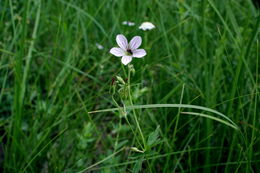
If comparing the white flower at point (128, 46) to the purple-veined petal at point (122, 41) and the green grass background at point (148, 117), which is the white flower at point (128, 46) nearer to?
the purple-veined petal at point (122, 41)

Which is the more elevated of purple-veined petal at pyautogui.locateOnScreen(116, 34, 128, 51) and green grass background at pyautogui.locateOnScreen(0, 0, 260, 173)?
purple-veined petal at pyautogui.locateOnScreen(116, 34, 128, 51)

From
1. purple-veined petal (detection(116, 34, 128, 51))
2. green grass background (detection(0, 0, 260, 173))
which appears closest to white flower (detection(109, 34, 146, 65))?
purple-veined petal (detection(116, 34, 128, 51))

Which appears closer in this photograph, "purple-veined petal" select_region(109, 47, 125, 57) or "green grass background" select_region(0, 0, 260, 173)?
"purple-veined petal" select_region(109, 47, 125, 57)

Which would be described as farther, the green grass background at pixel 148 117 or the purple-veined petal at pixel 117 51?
the green grass background at pixel 148 117

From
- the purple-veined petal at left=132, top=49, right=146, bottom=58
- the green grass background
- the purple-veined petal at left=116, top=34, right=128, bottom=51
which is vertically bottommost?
the green grass background

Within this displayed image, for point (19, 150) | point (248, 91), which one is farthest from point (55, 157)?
point (248, 91)

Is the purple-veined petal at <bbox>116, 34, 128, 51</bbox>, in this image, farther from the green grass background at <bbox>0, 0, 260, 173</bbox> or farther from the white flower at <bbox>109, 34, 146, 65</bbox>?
the green grass background at <bbox>0, 0, 260, 173</bbox>

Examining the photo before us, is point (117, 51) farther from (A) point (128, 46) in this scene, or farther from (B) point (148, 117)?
(B) point (148, 117)

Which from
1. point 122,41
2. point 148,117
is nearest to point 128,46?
point 122,41

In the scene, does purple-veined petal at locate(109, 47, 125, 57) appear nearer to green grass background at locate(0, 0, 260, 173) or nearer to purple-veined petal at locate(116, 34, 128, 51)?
purple-veined petal at locate(116, 34, 128, 51)

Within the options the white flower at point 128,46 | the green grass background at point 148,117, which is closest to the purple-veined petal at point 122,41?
the white flower at point 128,46

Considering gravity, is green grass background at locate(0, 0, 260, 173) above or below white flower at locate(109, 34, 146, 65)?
below
